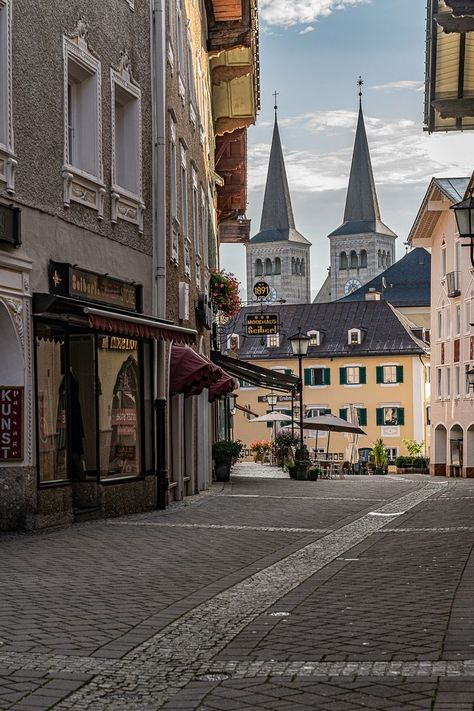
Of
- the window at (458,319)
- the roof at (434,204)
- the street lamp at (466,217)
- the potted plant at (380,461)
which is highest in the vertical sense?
the roof at (434,204)

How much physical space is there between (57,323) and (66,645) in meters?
8.95

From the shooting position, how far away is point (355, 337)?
99.2 metres

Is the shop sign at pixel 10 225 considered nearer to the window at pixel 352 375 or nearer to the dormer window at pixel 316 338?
the window at pixel 352 375

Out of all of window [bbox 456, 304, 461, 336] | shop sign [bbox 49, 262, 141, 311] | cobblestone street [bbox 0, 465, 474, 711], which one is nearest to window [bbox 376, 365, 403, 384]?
window [bbox 456, 304, 461, 336]

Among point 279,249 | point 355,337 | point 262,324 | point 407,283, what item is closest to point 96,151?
point 262,324

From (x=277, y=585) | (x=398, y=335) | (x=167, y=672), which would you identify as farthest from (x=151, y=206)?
(x=398, y=335)

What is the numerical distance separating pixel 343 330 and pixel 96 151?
84.1 meters

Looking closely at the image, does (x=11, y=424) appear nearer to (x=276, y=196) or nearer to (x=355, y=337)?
(x=355, y=337)

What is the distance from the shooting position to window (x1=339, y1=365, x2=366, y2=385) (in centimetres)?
9781

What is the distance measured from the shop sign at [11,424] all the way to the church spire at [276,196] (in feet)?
534

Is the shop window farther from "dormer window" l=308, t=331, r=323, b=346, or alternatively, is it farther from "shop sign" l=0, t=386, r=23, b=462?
"dormer window" l=308, t=331, r=323, b=346

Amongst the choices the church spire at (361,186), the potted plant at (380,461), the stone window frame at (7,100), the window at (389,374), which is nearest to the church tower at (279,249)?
the church spire at (361,186)

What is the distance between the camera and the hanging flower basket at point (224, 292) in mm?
31656

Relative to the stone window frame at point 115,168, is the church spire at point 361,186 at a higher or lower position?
higher
